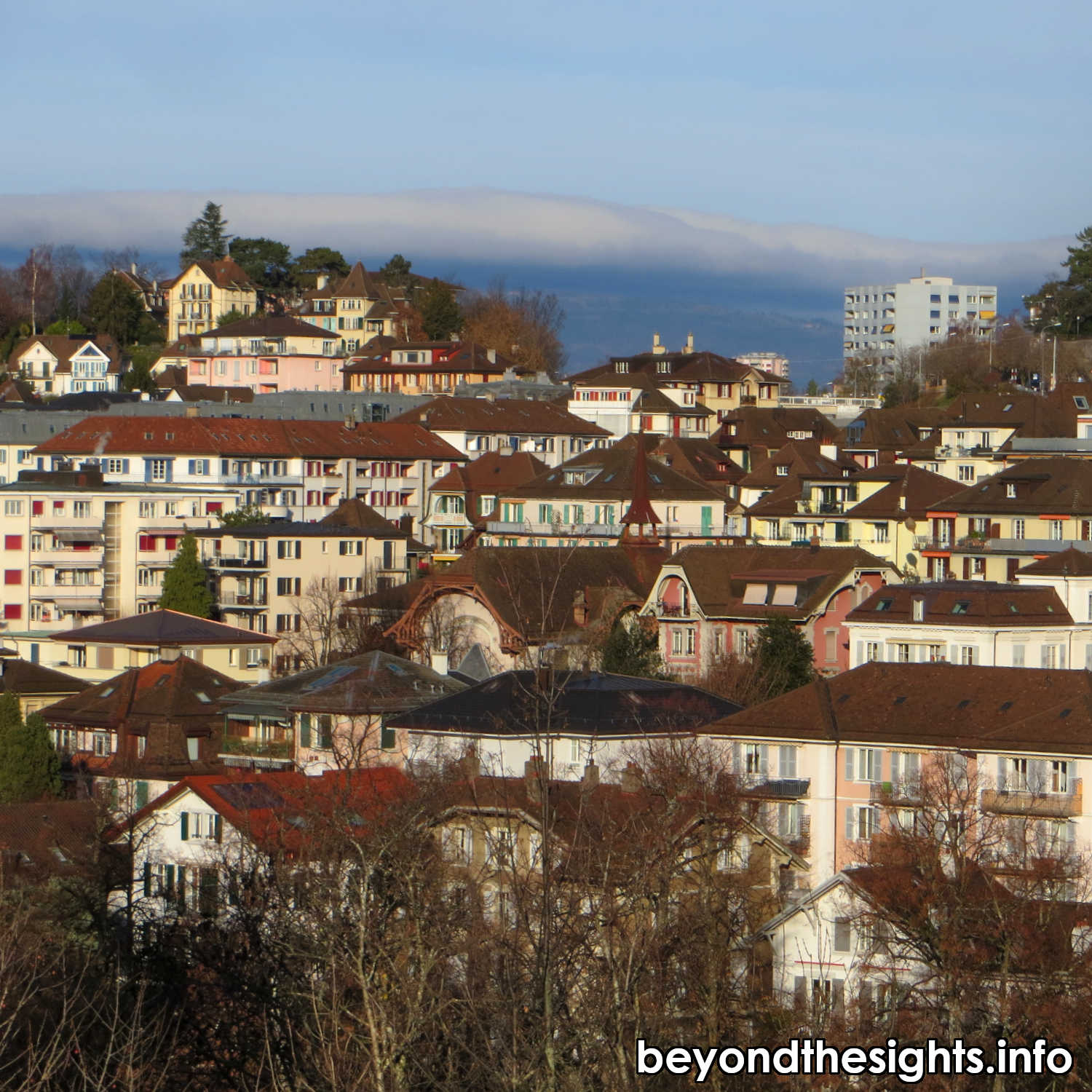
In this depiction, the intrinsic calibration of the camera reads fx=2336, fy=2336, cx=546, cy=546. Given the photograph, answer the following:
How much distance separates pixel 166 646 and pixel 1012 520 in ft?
82.6

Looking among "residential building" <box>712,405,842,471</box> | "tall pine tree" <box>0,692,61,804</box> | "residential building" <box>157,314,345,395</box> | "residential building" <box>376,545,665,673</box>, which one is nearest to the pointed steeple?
"residential building" <box>376,545,665,673</box>

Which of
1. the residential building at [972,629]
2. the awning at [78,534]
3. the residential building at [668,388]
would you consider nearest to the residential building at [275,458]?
the awning at [78,534]

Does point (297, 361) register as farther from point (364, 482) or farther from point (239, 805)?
point (239, 805)

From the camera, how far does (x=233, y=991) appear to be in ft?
91.1

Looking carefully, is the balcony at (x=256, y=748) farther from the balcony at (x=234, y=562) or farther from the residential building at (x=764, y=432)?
the residential building at (x=764, y=432)

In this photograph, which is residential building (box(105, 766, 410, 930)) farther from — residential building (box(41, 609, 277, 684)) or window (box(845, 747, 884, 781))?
residential building (box(41, 609, 277, 684))

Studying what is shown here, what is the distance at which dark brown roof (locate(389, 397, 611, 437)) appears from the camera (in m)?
100

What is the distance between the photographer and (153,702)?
5722 centimetres

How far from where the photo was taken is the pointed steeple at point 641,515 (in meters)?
73.9

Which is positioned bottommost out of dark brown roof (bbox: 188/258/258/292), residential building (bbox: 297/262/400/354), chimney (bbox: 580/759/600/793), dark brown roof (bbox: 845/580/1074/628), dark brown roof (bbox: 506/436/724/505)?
chimney (bbox: 580/759/600/793)

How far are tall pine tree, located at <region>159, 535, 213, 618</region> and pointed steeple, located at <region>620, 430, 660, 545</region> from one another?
13840mm

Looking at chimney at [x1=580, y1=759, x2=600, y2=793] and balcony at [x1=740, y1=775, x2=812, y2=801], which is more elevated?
chimney at [x1=580, y1=759, x2=600, y2=793]

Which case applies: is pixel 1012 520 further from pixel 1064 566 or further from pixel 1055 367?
pixel 1055 367

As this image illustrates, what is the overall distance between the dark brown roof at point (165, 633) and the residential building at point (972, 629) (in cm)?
1986
